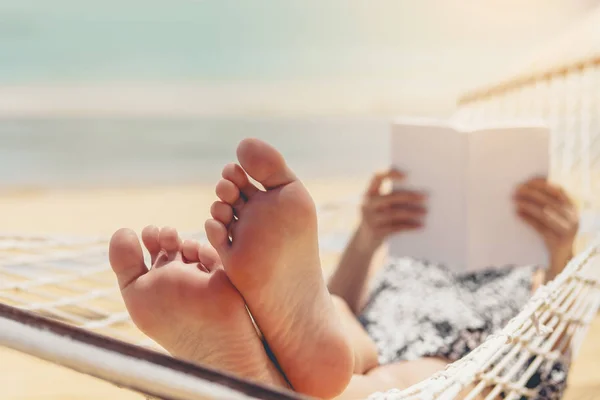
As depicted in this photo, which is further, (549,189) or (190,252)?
(549,189)

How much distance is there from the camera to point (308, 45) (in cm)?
1038

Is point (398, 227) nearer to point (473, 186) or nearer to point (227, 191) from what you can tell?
point (473, 186)

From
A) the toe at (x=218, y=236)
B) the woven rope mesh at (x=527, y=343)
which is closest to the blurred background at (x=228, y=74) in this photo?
the woven rope mesh at (x=527, y=343)

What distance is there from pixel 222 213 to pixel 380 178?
534 millimetres

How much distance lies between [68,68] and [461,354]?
902cm

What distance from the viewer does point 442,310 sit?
38.8 inches

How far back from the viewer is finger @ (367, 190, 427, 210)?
1.14 m

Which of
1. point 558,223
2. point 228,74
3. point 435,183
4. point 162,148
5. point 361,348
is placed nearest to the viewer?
point 361,348

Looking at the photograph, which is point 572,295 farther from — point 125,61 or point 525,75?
point 125,61

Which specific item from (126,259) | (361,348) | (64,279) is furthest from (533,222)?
(64,279)

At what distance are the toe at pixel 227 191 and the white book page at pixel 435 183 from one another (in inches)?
20.7

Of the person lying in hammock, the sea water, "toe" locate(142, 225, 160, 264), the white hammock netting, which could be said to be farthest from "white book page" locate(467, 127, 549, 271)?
the sea water

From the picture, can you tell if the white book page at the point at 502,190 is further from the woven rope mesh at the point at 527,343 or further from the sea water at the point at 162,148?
the sea water at the point at 162,148

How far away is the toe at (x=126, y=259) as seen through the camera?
0.68m
